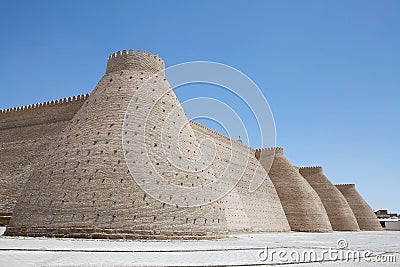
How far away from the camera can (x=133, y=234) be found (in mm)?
13953

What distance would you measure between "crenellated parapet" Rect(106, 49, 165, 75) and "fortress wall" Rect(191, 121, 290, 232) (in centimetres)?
919

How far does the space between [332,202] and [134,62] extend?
29.8m

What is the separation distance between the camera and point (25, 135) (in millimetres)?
27438

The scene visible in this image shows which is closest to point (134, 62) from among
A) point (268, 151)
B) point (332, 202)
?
point (268, 151)

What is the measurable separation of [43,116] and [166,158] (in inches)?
567

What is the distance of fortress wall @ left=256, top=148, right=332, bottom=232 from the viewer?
34312 millimetres

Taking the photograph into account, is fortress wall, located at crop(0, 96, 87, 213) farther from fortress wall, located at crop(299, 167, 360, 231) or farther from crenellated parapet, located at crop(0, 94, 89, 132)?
fortress wall, located at crop(299, 167, 360, 231)

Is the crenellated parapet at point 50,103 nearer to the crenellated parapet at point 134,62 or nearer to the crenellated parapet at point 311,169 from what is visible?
the crenellated parapet at point 134,62

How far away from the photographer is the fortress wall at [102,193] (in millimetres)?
14320

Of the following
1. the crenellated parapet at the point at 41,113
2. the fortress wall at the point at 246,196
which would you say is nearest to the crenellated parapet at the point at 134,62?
the crenellated parapet at the point at 41,113

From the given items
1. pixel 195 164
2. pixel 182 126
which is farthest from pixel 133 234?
pixel 182 126

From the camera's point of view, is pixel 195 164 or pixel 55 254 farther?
pixel 195 164

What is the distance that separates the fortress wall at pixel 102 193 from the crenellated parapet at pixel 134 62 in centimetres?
179

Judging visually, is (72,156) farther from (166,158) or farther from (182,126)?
(182,126)
